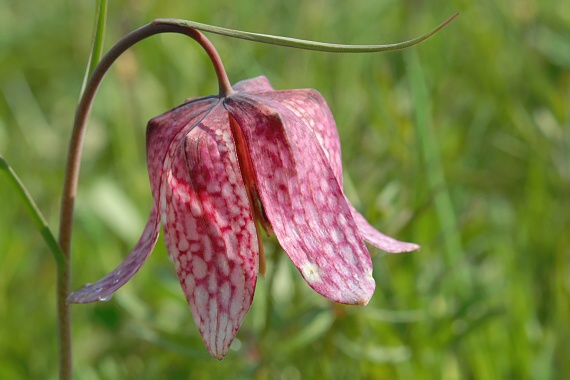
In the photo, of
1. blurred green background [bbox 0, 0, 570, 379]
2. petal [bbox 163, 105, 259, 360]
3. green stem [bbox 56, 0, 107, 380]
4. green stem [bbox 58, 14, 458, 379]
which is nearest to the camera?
green stem [bbox 58, 14, 458, 379]

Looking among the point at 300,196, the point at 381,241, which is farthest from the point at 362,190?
the point at 300,196

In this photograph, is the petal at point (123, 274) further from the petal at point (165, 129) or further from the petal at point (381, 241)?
the petal at point (381, 241)

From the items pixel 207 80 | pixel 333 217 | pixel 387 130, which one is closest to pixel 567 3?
pixel 387 130

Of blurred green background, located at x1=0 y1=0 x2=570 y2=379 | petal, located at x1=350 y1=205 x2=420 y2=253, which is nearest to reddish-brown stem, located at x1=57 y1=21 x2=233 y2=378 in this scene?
petal, located at x1=350 y1=205 x2=420 y2=253

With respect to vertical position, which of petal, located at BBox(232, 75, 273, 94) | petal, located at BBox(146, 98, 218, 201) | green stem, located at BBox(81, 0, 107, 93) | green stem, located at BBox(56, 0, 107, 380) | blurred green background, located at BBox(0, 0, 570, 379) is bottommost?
blurred green background, located at BBox(0, 0, 570, 379)

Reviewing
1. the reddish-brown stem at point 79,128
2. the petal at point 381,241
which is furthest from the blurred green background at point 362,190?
the reddish-brown stem at point 79,128

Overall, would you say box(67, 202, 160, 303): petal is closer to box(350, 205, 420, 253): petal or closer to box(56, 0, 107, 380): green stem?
box(56, 0, 107, 380): green stem

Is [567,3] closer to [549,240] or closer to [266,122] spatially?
[549,240]

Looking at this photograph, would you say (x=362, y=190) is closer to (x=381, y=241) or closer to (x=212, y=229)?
(x=381, y=241)

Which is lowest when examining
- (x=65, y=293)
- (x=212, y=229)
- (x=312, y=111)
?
(x=65, y=293)
